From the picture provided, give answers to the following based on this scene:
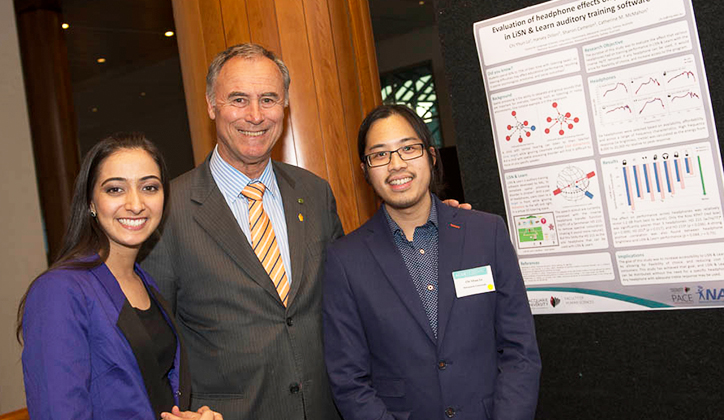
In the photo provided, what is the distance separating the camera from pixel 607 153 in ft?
7.11

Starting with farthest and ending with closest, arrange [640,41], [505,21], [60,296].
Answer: [505,21] < [640,41] < [60,296]

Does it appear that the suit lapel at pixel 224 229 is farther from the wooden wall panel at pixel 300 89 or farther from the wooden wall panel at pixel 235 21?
the wooden wall panel at pixel 235 21

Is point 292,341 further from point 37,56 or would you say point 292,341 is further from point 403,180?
point 37,56

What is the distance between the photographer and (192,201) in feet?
6.83

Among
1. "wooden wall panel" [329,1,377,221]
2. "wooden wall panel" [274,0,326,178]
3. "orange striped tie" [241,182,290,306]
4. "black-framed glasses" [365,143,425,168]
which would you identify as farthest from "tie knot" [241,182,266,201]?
"wooden wall panel" [329,1,377,221]

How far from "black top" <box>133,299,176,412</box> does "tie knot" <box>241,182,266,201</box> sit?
49 cm

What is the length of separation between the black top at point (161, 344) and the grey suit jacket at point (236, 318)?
6.9 inches

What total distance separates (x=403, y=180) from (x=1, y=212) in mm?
4810

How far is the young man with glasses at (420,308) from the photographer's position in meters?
1.86

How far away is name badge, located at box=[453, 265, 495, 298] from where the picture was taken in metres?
1.90

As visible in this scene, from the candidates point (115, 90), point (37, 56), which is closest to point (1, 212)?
point (37, 56)

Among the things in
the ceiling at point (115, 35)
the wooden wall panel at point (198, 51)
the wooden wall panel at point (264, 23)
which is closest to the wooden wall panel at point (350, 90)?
the wooden wall panel at point (264, 23)

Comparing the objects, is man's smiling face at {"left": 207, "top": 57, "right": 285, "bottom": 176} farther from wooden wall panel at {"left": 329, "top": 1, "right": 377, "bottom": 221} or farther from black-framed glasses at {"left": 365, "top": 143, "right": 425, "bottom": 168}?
wooden wall panel at {"left": 329, "top": 1, "right": 377, "bottom": 221}

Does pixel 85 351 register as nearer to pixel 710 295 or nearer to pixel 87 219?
pixel 87 219
